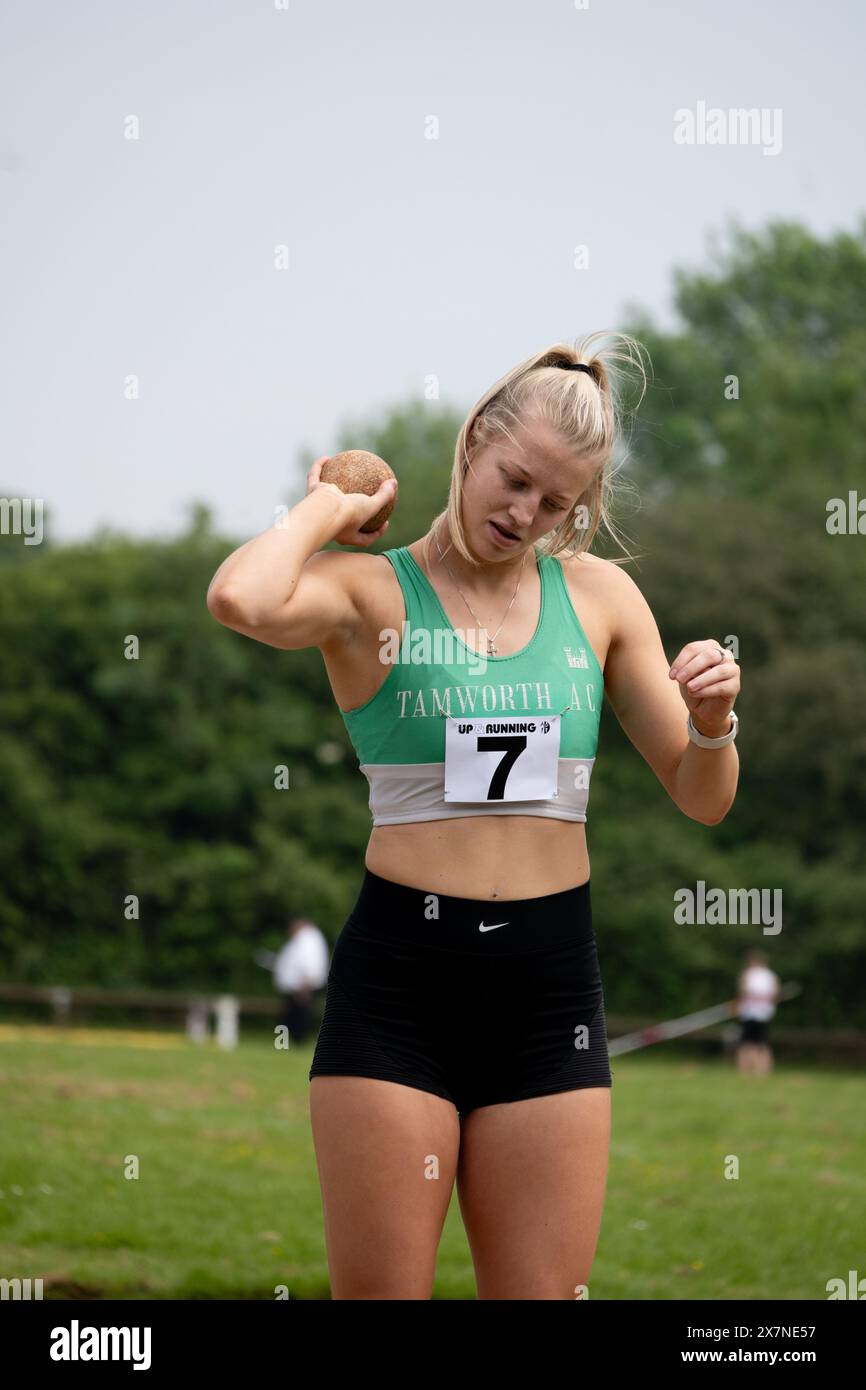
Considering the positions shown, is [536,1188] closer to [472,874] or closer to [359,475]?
[472,874]

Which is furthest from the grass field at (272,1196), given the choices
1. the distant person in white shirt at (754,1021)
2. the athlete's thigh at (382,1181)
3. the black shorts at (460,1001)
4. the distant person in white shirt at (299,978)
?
the distant person in white shirt at (754,1021)

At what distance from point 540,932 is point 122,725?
94.9 feet

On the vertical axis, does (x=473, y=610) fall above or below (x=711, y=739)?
above

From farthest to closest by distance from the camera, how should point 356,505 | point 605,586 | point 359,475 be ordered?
1. point 605,586
2. point 359,475
3. point 356,505

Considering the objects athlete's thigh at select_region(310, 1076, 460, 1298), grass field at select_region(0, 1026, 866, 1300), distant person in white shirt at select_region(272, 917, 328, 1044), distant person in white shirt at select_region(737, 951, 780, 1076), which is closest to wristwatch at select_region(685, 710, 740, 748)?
athlete's thigh at select_region(310, 1076, 460, 1298)

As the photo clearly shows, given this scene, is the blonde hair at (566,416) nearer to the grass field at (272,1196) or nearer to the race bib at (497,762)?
the race bib at (497,762)

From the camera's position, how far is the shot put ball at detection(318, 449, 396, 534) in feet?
10.6

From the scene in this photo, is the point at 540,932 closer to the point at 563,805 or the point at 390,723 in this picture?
the point at 563,805

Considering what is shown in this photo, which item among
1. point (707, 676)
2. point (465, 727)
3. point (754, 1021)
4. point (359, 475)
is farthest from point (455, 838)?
point (754, 1021)

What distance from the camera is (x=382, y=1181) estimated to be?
9.53 feet

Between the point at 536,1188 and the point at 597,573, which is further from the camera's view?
the point at 597,573

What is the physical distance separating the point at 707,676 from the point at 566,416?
58 cm

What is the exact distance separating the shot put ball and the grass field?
12.3 ft
